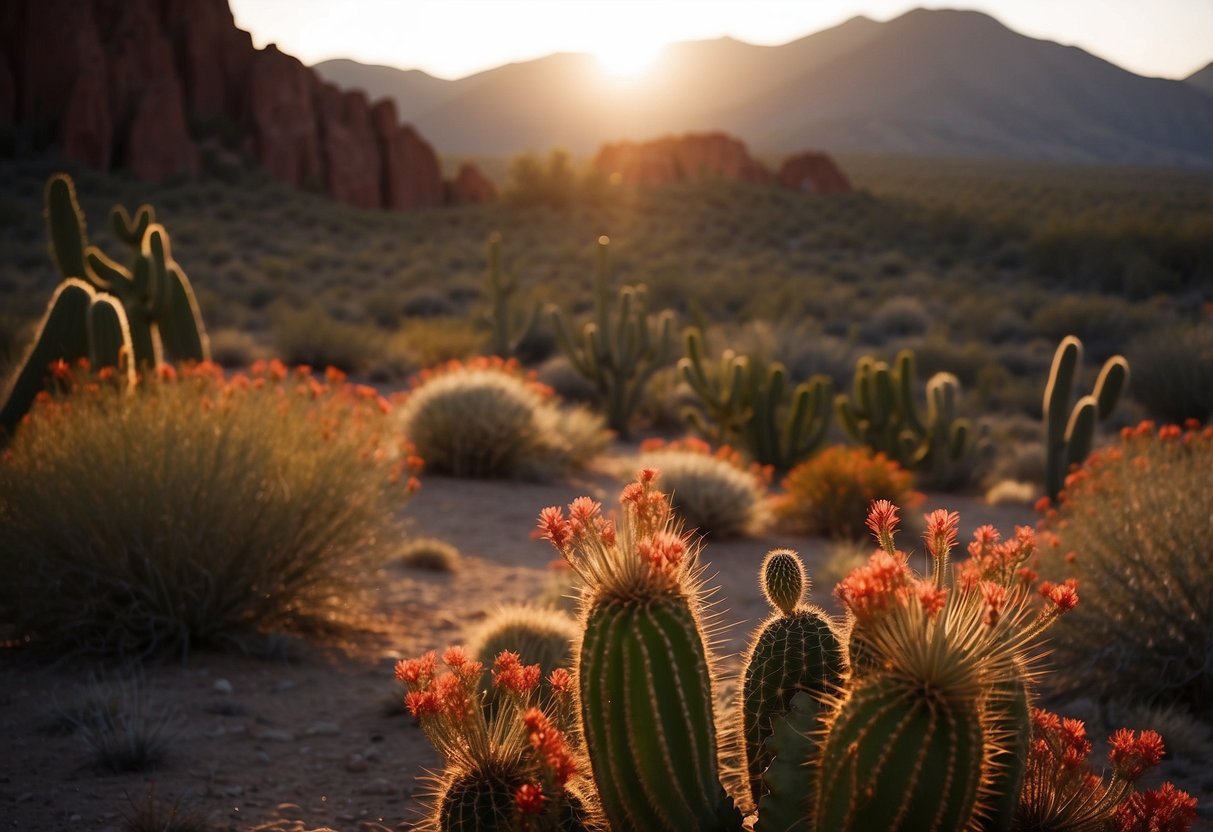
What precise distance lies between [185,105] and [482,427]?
39.1 meters

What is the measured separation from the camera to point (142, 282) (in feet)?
25.1

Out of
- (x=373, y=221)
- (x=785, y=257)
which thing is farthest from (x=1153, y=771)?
(x=373, y=221)

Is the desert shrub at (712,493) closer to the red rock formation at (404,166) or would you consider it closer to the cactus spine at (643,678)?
the cactus spine at (643,678)

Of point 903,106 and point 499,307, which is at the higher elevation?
point 903,106

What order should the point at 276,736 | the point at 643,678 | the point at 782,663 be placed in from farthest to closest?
the point at 276,736 < the point at 782,663 < the point at 643,678

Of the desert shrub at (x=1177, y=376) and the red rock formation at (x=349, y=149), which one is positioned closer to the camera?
the desert shrub at (x=1177, y=376)

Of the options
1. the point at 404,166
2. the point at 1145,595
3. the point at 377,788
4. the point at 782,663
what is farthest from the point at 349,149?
the point at 782,663

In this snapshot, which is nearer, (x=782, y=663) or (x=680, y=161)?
(x=782, y=663)

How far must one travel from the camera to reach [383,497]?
638 cm

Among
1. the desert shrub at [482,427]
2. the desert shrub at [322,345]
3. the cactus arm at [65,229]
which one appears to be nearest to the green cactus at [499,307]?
the desert shrub at [322,345]

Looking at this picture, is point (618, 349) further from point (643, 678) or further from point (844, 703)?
point (844, 703)

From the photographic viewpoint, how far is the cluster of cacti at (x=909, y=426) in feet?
39.2

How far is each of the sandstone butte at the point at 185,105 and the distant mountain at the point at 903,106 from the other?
4013 inches

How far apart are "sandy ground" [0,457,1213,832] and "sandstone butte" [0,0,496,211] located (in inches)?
1513
